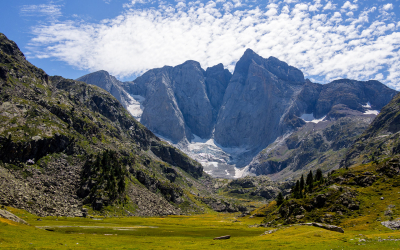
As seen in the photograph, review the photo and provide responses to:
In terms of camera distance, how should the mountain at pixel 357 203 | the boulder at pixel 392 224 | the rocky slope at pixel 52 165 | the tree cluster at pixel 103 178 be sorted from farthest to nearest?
the tree cluster at pixel 103 178 < the rocky slope at pixel 52 165 < the mountain at pixel 357 203 < the boulder at pixel 392 224

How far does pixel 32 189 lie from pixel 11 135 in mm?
39807

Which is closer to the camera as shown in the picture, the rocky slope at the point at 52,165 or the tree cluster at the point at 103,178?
the rocky slope at the point at 52,165

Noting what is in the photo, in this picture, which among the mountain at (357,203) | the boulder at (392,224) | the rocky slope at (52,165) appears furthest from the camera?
the rocky slope at (52,165)

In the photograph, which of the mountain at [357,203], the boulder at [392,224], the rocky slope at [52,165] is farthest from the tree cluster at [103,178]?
the boulder at [392,224]

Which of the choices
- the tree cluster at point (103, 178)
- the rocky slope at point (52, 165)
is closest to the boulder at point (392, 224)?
the rocky slope at point (52, 165)

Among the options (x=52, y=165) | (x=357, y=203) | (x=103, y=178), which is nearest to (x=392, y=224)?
(x=357, y=203)

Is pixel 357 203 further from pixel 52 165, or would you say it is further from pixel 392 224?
pixel 52 165

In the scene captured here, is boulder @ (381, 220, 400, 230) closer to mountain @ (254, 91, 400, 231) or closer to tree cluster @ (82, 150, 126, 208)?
mountain @ (254, 91, 400, 231)

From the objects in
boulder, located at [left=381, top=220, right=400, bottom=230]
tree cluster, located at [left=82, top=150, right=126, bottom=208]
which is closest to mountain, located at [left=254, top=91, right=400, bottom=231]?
boulder, located at [left=381, top=220, right=400, bottom=230]

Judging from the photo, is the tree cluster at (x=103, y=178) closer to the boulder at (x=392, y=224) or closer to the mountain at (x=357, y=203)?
the mountain at (x=357, y=203)

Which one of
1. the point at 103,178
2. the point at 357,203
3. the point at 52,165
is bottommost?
the point at 357,203

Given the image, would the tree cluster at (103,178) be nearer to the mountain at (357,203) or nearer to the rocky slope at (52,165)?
the rocky slope at (52,165)

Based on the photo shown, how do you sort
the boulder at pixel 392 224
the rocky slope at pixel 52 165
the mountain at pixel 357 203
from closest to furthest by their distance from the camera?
1. the boulder at pixel 392 224
2. the mountain at pixel 357 203
3. the rocky slope at pixel 52 165

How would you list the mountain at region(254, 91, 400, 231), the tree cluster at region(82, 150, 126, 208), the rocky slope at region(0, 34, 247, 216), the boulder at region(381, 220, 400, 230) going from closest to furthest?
1. the boulder at region(381, 220, 400, 230)
2. the mountain at region(254, 91, 400, 231)
3. the rocky slope at region(0, 34, 247, 216)
4. the tree cluster at region(82, 150, 126, 208)
